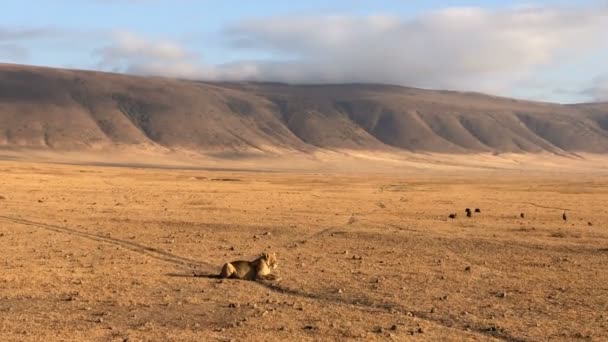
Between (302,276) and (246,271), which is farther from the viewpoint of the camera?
(302,276)

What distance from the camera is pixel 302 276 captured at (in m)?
17.0

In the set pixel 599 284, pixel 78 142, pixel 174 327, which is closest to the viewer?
pixel 174 327

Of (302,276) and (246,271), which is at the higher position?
(246,271)

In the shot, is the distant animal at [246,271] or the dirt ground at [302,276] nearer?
the dirt ground at [302,276]

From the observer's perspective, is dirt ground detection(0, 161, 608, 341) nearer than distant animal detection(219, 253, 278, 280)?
Yes

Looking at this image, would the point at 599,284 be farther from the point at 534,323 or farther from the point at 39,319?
the point at 39,319

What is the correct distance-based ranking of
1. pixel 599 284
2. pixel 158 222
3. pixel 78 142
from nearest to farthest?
1. pixel 599 284
2. pixel 158 222
3. pixel 78 142

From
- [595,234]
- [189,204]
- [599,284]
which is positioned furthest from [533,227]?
[189,204]

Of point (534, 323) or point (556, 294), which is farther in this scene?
point (556, 294)

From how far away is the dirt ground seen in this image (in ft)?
39.7

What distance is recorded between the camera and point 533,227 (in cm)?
2886

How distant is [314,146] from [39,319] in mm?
174474

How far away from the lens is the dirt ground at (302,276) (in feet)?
39.7

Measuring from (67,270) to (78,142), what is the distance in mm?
148704
